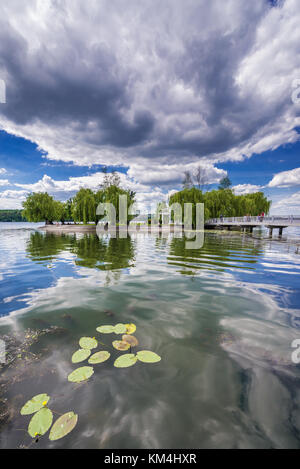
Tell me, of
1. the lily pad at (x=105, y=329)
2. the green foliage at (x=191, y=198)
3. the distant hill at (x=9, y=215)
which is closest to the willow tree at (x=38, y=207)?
the green foliage at (x=191, y=198)

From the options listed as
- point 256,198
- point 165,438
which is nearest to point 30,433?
point 165,438

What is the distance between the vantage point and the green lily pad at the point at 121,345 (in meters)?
2.51

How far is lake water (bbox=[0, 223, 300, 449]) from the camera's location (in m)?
1.49

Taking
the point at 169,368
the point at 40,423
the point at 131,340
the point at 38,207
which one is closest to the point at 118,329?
the point at 131,340

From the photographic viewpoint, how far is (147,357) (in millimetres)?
2348

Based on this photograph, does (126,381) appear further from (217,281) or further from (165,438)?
(217,281)

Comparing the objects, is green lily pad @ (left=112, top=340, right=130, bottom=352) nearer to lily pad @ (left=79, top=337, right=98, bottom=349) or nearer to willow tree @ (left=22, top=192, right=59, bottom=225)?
lily pad @ (left=79, top=337, right=98, bottom=349)

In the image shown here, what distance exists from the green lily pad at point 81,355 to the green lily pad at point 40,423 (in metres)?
0.66

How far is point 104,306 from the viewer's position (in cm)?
380

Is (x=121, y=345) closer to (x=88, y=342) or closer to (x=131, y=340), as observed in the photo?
(x=131, y=340)

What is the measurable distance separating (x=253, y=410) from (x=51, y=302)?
12.5 feet

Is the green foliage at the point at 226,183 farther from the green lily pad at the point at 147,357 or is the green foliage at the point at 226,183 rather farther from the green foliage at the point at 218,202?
the green lily pad at the point at 147,357

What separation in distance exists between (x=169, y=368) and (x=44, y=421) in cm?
129

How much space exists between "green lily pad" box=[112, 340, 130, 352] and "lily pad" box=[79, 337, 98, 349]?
0.26 metres
